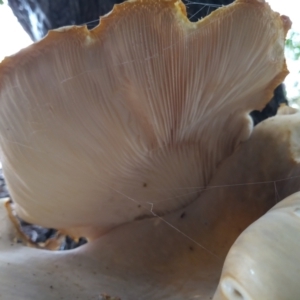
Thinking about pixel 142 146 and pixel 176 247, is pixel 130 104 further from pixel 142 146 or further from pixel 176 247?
pixel 176 247

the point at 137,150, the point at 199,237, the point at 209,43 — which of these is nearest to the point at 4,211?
the point at 137,150

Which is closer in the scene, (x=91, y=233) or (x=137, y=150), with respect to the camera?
(x=137, y=150)

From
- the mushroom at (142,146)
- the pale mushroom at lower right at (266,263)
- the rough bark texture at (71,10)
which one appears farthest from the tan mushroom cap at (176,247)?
the rough bark texture at (71,10)

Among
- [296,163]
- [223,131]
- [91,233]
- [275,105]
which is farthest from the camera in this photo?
[275,105]

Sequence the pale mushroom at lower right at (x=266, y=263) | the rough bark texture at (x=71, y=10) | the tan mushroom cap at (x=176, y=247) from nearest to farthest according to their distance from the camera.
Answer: the pale mushroom at lower right at (x=266, y=263) → the tan mushroom cap at (x=176, y=247) → the rough bark texture at (x=71, y=10)

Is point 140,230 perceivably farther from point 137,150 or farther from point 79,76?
point 79,76

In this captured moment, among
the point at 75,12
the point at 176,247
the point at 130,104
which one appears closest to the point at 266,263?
the point at 130,104

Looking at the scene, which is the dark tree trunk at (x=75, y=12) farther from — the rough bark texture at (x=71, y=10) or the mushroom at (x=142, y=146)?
the mushroom at (x=142, y=146)

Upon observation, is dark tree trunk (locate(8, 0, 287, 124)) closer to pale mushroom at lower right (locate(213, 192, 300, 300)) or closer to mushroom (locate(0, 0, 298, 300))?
mushroom (locate(0, 0, 298, 300))
